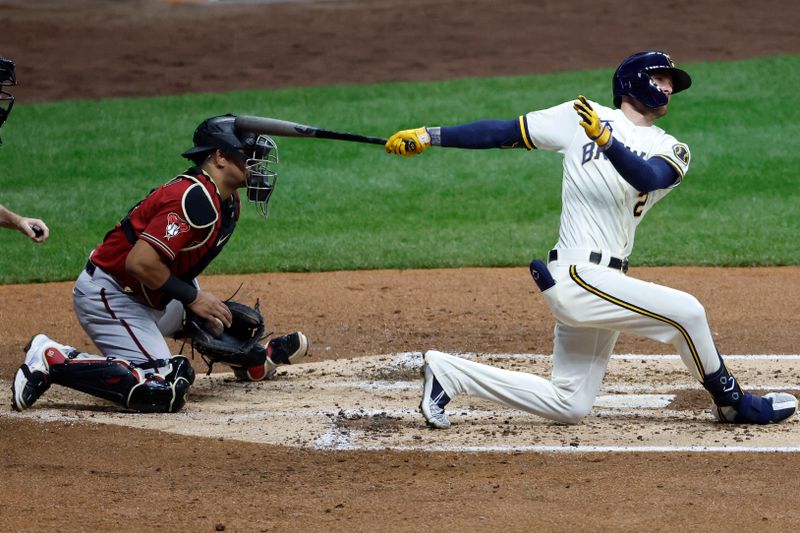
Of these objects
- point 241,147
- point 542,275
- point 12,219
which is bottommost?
point 12,219

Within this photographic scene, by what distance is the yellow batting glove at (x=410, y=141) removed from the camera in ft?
16.5

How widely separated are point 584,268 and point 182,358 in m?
1.96

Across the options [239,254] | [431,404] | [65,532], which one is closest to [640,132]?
[431,404]

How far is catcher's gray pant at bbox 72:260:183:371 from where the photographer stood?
217 inches

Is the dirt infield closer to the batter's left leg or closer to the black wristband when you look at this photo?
the batter's left leg

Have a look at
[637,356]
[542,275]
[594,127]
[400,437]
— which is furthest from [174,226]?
[637,356]

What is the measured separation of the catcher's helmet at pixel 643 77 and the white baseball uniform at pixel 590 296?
0.11m

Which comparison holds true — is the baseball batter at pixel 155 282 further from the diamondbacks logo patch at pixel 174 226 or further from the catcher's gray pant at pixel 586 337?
the catcher's gray pant at pixel 586 337

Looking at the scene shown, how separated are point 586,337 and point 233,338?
1.85 metres

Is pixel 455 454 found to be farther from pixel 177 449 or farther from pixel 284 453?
pixel 177 449

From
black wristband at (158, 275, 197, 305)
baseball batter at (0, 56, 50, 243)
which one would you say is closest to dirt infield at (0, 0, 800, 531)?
black wristband at (158, 275, 197, 305)

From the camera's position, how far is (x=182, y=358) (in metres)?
5.46

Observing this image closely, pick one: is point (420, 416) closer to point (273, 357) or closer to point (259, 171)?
point (273, 357)

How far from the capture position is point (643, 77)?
4867mm
